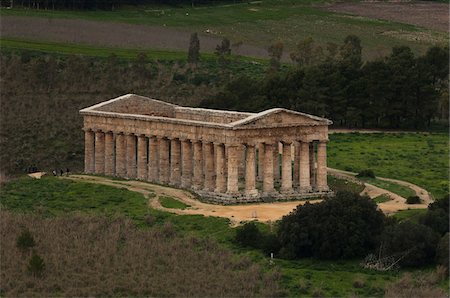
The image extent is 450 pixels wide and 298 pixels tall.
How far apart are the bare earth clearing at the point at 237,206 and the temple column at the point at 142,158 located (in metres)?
2.04

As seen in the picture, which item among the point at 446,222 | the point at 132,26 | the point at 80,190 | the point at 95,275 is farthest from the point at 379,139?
the point at 132,26

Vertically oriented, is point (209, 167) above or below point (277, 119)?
below

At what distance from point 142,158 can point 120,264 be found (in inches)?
978

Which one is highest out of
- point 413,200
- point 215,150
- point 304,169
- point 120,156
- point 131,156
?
point 215,150

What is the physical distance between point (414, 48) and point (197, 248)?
91.7 m

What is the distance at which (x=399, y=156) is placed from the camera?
12419 cm

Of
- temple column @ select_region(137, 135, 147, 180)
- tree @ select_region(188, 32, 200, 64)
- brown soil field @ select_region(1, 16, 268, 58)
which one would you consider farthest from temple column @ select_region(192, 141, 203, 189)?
brown soil field @ select_region(1, 16, 268, 58)

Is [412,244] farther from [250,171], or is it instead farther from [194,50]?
[194,50]

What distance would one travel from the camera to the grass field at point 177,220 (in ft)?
289

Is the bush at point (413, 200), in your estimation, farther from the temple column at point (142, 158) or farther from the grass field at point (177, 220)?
the temple column at point (142, 158)

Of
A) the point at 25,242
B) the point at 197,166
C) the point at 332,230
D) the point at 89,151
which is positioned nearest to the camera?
the point at 332,230

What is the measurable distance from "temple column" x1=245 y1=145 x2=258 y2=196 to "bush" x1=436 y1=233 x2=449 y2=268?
63.2ft

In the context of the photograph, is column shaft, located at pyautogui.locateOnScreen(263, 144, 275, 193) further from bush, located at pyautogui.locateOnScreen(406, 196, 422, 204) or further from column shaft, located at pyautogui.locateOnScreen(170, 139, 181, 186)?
bush, located at pyautogui.locateOnScreen(406, 196, 422, 204)

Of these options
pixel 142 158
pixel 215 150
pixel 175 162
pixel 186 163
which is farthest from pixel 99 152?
pixel 215 150
